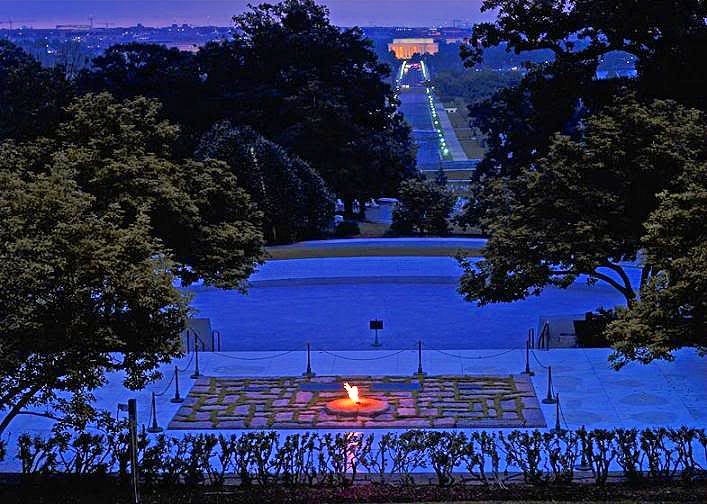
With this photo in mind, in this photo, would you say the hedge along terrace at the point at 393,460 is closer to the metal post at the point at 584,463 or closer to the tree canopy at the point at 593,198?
the metal post at the point at 584,463

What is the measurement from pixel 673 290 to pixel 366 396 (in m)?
7.02

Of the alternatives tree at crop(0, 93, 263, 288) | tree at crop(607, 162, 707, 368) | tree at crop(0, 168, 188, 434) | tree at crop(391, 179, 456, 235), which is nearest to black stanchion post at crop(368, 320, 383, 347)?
tree at crop(0, 93, 263, 288)

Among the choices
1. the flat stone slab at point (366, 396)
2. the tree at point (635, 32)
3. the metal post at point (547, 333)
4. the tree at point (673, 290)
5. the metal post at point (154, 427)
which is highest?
the tree at point (635, 32)

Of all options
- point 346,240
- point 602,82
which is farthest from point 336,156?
point 602,82

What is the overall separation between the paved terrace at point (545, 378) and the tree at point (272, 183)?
48.6 ft

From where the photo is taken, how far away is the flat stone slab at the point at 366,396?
61.3ft

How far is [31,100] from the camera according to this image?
4816 centimetres

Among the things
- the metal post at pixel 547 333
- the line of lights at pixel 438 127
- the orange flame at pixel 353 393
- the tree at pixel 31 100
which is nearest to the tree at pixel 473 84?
the line of lights at pixel 438 127

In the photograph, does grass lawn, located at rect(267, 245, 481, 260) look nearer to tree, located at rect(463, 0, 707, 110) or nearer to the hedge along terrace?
tree, located at rect(463, 0, 707, 110)

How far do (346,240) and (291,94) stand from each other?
17823 mm

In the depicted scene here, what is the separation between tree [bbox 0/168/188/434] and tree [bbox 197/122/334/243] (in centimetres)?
2206

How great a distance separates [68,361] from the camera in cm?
1409

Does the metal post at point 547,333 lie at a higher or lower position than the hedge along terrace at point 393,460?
lower

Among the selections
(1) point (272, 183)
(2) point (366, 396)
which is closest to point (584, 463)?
(2) point (366, 396)
